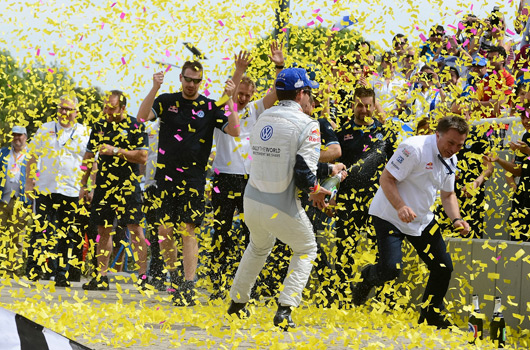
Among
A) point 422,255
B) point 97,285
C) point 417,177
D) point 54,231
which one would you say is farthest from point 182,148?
point 54,231

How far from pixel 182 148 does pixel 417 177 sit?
2.55 meters

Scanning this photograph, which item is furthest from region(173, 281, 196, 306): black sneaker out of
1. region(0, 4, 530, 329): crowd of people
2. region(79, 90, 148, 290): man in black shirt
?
region(79, 90, 148, 290): man in black shirt

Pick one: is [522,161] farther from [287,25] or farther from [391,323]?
[287,25]

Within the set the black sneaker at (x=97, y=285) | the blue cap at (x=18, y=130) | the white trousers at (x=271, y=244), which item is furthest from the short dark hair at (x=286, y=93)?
the blue cap at (x=18, y=130)

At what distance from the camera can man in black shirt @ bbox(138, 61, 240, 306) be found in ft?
29.3

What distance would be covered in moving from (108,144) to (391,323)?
4087mm

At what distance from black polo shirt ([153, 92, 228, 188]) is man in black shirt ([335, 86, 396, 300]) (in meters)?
1.40

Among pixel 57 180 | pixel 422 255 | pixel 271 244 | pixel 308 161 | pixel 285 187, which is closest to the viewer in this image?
pixel 308 161

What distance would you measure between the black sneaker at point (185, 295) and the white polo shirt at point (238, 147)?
1325 mm

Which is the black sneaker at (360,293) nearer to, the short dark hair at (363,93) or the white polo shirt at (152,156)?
the short dark hair at (363,93)

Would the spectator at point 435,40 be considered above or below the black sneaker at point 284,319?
above

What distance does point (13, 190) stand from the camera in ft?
42.8

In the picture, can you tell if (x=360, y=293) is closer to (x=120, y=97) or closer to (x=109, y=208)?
(x=109, y=208)

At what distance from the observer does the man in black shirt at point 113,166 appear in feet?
33.0
